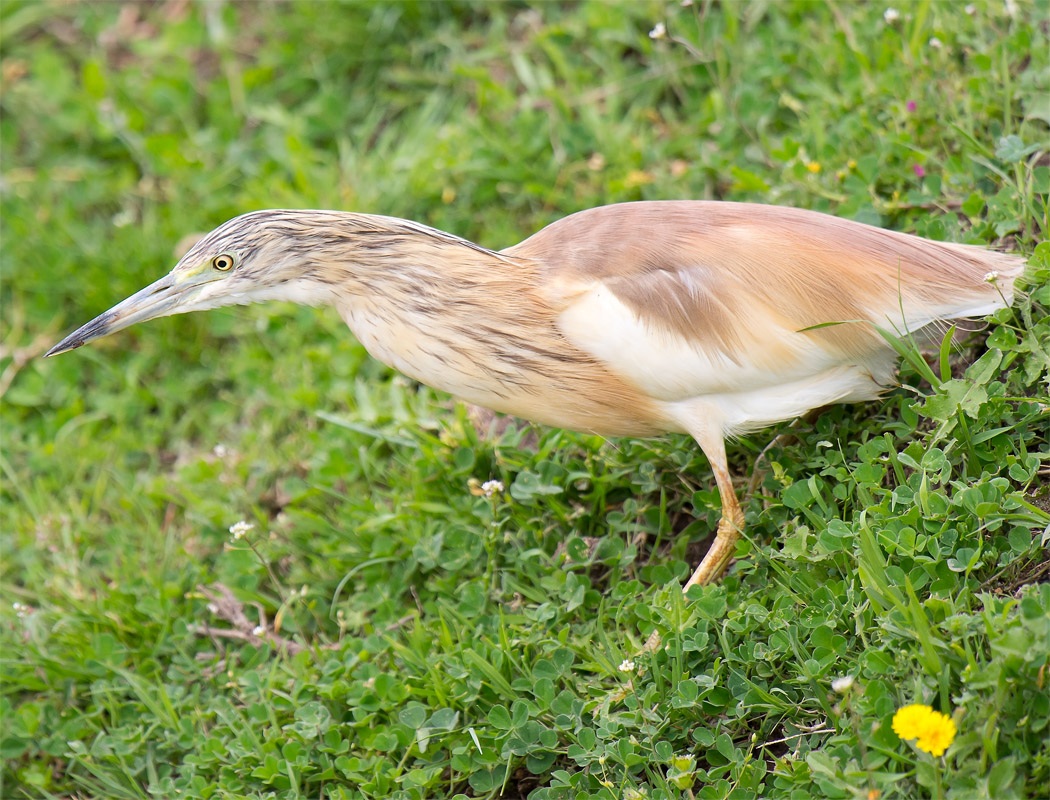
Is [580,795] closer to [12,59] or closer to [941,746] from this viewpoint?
[941,746]

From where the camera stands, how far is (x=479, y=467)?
395cm

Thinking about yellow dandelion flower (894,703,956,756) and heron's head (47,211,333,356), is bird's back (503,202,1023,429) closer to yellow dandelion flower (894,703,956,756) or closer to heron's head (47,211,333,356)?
heron's head (47,211,333,356)

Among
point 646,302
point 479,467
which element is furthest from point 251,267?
point 646,302

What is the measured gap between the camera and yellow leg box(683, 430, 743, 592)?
10.4ft

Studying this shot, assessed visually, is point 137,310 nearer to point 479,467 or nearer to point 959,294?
point 479,467

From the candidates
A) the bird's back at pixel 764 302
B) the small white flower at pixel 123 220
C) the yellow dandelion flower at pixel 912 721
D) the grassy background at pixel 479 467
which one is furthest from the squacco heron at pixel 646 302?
the small white flower at pixel 123 220

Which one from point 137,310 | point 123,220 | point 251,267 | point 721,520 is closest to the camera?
point 721,520

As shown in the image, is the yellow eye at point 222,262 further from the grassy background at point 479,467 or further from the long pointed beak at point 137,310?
the grassy background at point 479,467

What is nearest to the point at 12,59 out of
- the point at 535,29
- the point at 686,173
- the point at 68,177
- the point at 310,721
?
the point at 68,177

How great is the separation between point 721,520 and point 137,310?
1.91m

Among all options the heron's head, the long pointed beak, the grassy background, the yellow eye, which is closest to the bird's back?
the grassy background

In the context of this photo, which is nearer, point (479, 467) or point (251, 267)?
point (251, 267)

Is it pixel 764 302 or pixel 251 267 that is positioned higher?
pixel 251 267

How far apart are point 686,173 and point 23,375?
10.4ft
